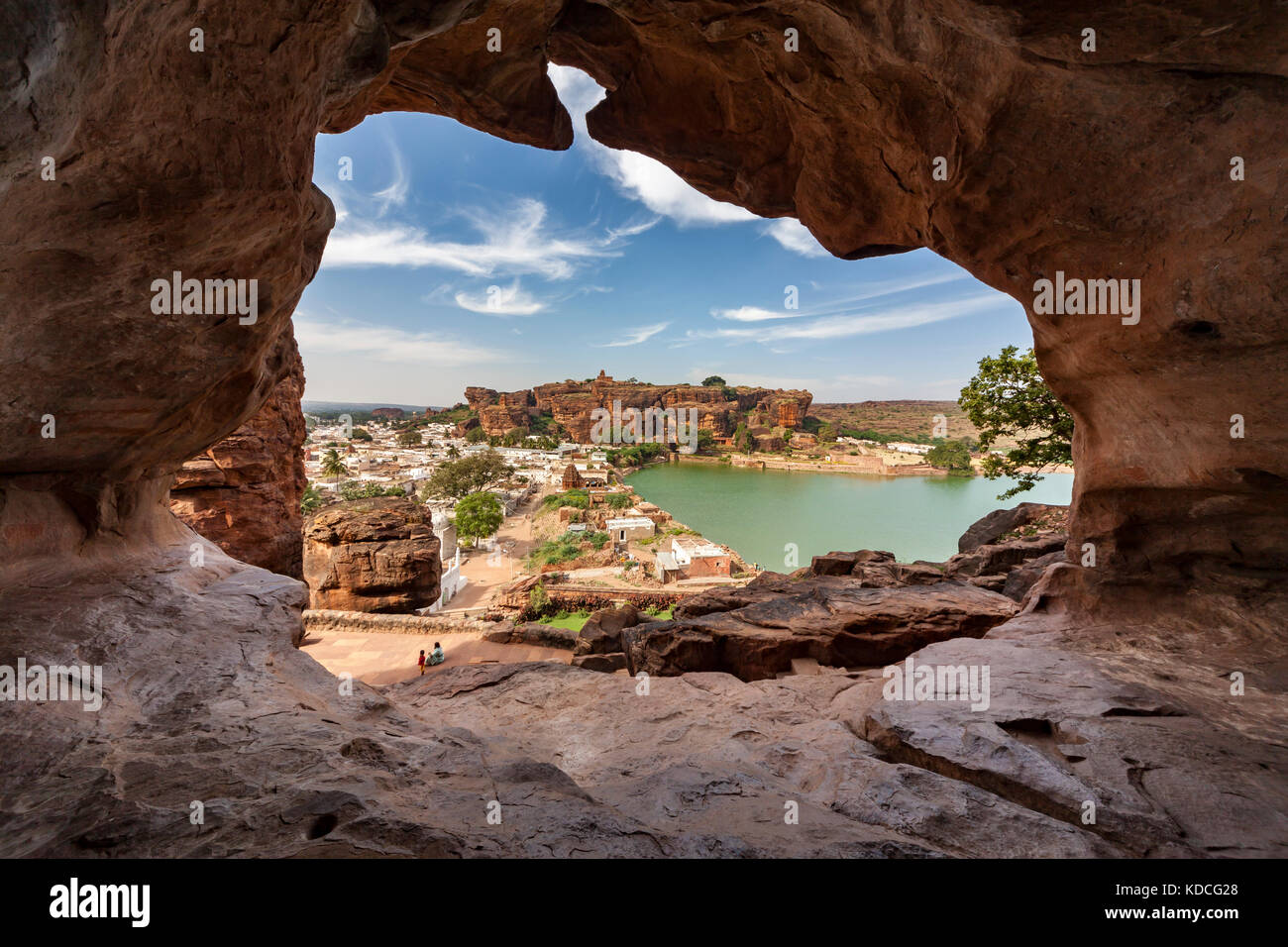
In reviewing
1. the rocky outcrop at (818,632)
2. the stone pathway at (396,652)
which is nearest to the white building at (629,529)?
the stone pathway at (396,652)

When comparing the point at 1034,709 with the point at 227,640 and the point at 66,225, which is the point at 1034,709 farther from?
the point at 66,225

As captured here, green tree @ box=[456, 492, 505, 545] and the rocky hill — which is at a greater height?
the rocky hill

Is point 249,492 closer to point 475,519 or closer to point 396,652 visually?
point 396,652

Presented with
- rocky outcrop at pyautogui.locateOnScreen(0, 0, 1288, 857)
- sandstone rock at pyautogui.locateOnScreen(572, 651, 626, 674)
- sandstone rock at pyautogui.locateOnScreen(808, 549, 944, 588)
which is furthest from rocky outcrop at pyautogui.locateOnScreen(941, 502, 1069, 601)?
sandstone rock at pyautogui.locateOnScreen(572, 651, 626, 674)
